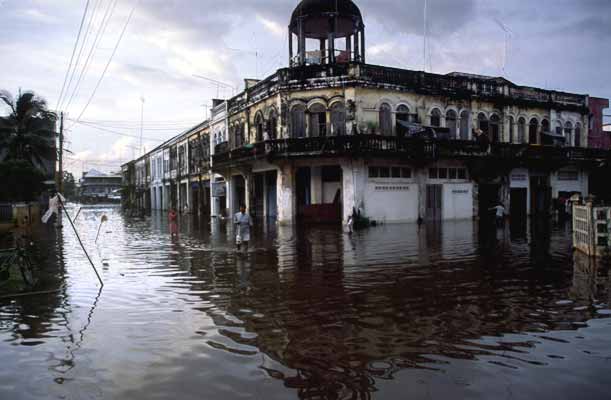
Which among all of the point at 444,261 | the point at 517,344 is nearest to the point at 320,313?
the point at 517,344

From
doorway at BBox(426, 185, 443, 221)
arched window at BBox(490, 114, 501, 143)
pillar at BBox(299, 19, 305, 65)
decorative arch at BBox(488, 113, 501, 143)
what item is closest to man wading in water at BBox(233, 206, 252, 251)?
doorway at BBox(426, 185, 443, 221)

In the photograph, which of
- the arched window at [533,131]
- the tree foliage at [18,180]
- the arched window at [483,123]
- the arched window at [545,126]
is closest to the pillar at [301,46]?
the arched window at [483,123]

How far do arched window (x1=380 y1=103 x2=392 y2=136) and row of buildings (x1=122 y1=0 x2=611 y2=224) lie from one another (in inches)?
3.2

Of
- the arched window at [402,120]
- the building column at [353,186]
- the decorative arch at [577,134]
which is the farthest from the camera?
the decorative arch at [577,134]

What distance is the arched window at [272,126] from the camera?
29.1 meters

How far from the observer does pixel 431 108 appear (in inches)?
1145

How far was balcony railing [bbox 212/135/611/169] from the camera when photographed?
1001 inches

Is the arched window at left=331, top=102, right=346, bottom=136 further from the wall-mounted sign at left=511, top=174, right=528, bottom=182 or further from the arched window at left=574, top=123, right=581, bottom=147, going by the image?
the arched window at left=574, top=123, right=581, bottom=147

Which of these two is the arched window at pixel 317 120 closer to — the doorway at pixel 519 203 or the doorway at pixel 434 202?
the doorway at pixel 434 202

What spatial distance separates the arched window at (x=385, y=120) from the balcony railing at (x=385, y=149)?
63.0 inches

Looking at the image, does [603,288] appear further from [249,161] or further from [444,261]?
[249,161]

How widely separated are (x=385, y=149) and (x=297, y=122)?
5.53 meters

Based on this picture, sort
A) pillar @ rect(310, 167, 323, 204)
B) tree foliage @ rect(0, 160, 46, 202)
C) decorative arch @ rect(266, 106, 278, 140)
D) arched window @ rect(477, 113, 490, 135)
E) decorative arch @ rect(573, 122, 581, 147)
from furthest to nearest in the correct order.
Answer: decorative arch @ rect(573, 122, 581, 147) < arched window @ rect(477, 113, 490, 135) < tree foliage @ rect(0, 160, 46, 202) < decorative arch @ rect(266, 106, 278, 140) < pillar @ rect(310, 167, 323, 204)

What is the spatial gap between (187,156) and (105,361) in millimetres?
45456
